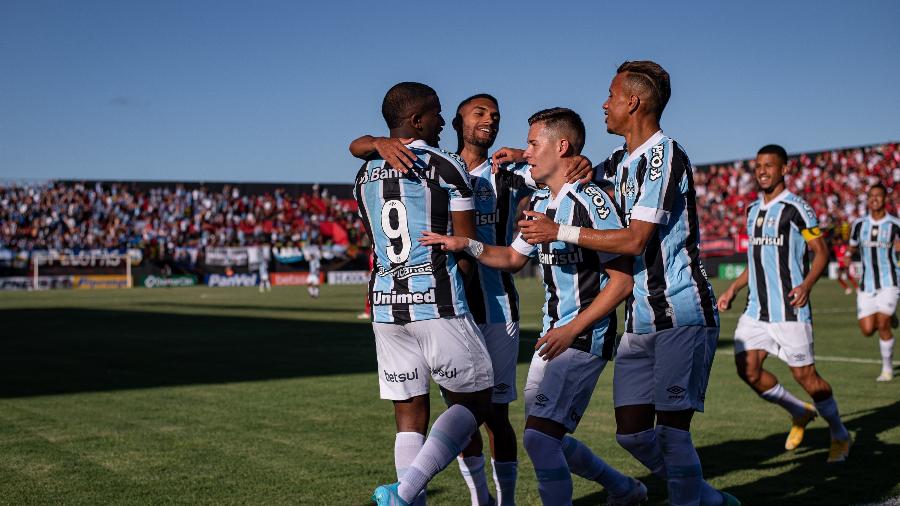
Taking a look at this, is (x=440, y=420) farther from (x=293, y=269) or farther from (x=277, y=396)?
(x=293, y=269)

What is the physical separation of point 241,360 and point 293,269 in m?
39.6

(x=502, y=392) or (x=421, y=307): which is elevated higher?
(x=421, y=307)

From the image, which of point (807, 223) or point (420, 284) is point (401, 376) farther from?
point (807, 223)

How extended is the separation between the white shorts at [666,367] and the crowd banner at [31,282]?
158 ft

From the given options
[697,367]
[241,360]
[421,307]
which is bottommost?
[241,360]

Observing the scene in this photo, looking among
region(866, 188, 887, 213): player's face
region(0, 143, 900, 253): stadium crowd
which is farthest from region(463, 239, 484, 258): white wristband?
region(0, 143, 900, 253): stadium crowd

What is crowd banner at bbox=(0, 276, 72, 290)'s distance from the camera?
47.6 metres

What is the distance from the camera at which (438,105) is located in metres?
4.70

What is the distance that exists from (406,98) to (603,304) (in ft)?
4.42

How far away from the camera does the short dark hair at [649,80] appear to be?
461cm

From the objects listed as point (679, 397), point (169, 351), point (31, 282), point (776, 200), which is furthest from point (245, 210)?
point (679, 397)

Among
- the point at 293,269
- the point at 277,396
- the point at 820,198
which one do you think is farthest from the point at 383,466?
the point at 820,198

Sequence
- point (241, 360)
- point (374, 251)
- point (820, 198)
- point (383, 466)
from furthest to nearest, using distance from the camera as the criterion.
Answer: point (820, 198) → point (241, 360) → point (383, 466) → point (374, 251)

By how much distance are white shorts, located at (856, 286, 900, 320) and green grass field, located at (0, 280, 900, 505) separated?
0.77m
